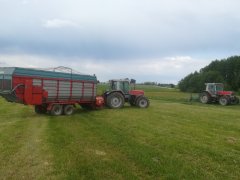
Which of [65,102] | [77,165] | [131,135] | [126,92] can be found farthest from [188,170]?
[126,92]

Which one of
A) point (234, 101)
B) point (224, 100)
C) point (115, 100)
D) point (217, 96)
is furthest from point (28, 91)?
point (234, 101)

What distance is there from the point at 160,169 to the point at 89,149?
2456mm

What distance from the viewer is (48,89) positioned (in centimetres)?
1733

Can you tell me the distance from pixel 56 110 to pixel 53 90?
3.44ft

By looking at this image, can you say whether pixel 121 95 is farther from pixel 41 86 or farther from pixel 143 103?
pixel 41 86

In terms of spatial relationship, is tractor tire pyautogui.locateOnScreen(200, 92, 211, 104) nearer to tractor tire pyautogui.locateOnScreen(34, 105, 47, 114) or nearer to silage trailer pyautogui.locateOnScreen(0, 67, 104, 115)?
silage trailer pyautogui.locateOnScreen(0, 67, 104, 115)

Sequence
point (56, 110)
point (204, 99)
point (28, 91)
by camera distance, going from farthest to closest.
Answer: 1. point (204, 99)
2. point (56, 110)
3. point (28, 91)

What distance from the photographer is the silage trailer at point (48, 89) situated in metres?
16.2

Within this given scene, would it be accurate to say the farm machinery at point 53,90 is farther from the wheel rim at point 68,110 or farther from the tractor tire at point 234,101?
the tractor tire at point 234,101

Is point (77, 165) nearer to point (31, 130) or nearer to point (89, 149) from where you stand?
point (89, 149)

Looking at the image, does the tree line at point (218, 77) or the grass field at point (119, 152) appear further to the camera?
the tree line at point (218, 77)

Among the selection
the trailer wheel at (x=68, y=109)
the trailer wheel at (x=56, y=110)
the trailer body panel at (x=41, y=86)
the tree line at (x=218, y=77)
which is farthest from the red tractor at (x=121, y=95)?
the tree line at (x=218, y=77)

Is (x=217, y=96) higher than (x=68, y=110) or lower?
higher

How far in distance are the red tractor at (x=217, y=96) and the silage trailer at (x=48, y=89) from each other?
14837mm
